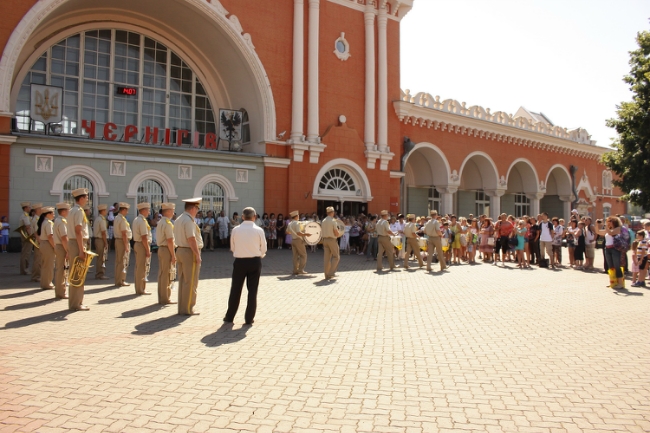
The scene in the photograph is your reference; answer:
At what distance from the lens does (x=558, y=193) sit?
128 feet

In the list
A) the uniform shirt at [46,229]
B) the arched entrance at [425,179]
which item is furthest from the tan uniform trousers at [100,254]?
the arched entrance at [425,179]

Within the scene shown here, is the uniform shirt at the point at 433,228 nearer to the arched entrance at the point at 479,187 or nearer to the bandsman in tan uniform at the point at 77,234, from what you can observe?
the bandsman in tan uniform at the point at 77,234

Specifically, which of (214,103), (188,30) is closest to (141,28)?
(188,30)

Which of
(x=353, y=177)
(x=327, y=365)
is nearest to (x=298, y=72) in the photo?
(x=353, y=177)

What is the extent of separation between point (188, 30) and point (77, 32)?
174 inches

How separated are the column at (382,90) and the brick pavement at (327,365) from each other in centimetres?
1697

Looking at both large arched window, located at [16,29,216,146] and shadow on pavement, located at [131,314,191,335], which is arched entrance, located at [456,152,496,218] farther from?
shadow on pavement, located at [131,314,191,335]

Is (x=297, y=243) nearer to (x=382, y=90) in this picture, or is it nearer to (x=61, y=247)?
(x=61, y=247)

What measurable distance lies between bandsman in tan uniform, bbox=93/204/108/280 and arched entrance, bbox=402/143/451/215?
18.7 meters

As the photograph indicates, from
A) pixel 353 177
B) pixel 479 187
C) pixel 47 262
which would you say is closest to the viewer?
pixel 47 262

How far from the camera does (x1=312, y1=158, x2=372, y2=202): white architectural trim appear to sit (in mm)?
23969

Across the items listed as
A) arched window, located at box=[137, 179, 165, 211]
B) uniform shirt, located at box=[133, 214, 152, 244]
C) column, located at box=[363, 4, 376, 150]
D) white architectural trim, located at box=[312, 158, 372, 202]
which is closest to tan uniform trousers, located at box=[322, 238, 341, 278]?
uniform shirt, located at box=[133, 214, 152, 244]

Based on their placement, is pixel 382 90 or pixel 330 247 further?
pixel 382 90

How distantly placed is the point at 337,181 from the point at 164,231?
16.4 meters
